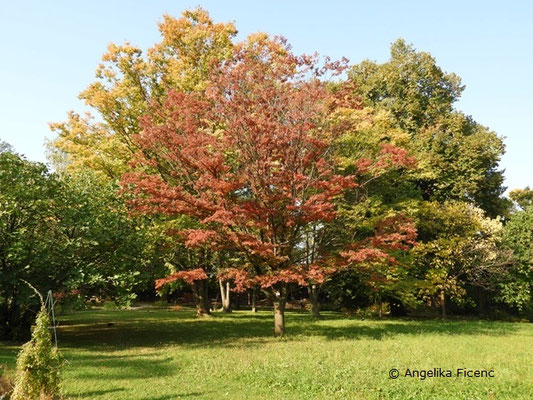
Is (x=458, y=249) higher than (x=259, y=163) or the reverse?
the reverse

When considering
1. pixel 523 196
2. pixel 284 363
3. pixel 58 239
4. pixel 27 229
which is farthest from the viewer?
pixel 523 196

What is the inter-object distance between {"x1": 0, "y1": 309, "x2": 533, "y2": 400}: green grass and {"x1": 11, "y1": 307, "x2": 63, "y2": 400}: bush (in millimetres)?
1212

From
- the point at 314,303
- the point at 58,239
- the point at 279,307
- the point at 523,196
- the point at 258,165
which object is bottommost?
the point at 314,303

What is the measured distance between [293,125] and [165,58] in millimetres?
13697

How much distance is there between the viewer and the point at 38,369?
746cm

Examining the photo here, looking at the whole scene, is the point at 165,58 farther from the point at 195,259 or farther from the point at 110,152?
the point at 195,259

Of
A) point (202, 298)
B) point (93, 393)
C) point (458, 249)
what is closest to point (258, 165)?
point (93, 393)

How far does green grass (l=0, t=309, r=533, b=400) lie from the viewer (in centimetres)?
870

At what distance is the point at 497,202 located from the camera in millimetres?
36219

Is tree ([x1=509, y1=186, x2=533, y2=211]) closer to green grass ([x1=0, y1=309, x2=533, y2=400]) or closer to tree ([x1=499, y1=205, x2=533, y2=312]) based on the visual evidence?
tree ([x1=499, y1=205, x2=533, y2=312])

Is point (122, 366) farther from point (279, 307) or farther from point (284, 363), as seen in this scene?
point (279, 307)

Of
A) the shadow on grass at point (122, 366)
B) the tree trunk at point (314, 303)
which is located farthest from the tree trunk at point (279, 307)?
the tree trunk at point (314, 303)

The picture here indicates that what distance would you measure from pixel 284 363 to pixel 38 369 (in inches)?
250

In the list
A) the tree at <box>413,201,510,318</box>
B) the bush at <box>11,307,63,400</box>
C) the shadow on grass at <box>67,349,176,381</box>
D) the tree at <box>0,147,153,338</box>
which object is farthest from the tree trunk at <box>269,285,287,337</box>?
the tree at <box>413,201,510,318</box>
